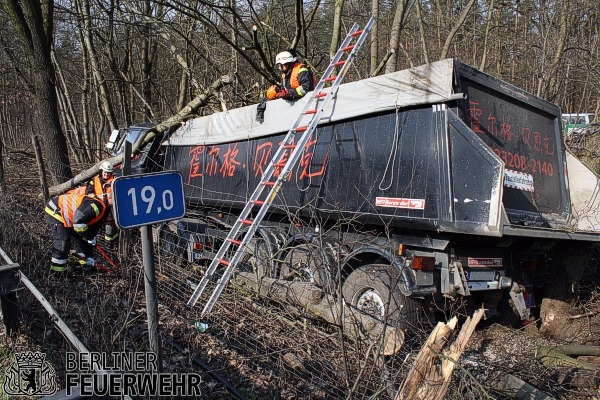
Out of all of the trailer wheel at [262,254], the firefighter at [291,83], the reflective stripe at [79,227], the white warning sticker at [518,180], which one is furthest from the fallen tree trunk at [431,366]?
the reflective stripe at [79,227]

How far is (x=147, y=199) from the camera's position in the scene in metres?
2.96

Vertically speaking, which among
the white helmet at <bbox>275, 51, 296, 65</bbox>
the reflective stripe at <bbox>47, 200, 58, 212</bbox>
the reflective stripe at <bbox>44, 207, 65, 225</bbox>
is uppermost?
the white helmet at <bbox>275, 51, 296, 65</bbox>

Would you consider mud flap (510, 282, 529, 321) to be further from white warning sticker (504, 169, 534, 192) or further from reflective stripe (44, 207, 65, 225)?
reflective stripe (44, 207, 65, 225)

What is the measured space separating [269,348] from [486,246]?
2309 mm

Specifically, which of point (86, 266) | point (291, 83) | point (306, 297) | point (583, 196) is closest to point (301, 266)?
point (306, 297)

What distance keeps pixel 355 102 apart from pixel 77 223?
375 centimetres

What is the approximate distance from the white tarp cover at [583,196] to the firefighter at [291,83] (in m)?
3.41

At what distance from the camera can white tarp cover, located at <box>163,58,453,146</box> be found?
4535 millimetres

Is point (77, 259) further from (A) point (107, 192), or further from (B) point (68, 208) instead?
(A) point (107, 192)

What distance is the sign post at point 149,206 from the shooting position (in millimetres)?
2838

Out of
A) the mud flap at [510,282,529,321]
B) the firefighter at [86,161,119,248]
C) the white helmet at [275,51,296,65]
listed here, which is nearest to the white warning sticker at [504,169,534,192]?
the mud flap at [510,282,529,321]

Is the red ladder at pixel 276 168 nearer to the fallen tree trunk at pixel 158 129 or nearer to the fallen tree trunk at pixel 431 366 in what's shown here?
the fallen tree trunk at pixel 158 129

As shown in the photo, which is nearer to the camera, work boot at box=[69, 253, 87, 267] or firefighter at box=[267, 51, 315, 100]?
firefighter at box=[267, 51, 315, 100]

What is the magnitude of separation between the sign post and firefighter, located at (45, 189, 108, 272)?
Answer: 365cm
